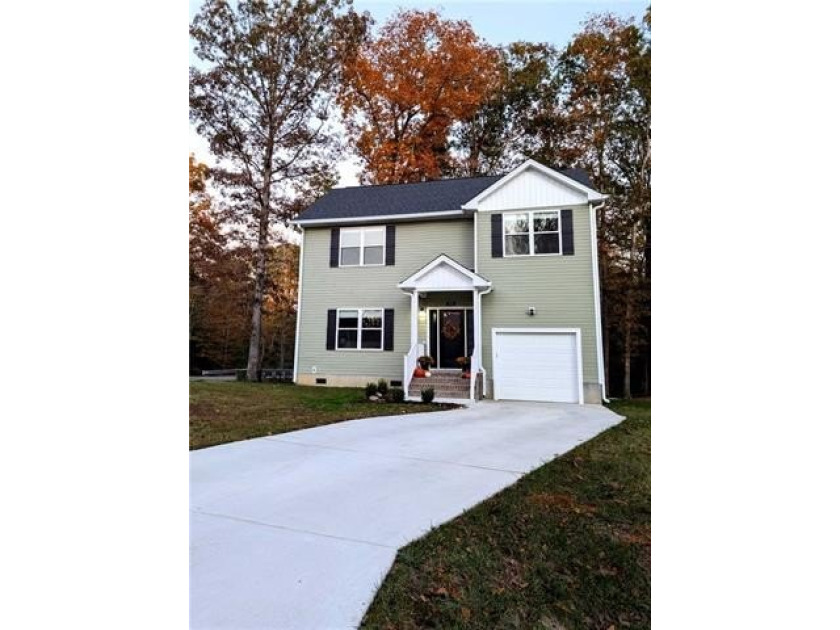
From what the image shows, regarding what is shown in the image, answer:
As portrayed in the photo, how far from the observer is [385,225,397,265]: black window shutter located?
422 inches

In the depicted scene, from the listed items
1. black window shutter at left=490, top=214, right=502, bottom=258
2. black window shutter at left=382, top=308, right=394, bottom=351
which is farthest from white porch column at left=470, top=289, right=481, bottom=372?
black window shutter at left=382, top=308, right=394, bottom=351

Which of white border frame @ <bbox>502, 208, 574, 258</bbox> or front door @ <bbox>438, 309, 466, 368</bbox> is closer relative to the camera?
white border frame @ <bbox>502, 208, 574, 258</bbox>

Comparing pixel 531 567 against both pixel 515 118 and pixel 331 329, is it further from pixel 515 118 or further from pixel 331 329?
pixel 515 118

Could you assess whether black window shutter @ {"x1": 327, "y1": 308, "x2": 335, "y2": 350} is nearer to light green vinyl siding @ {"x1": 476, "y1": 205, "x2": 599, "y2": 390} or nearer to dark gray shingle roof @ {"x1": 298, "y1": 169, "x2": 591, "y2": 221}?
dark gray shingle roof @ {"x1": 298, "y1": 169, "x2": 591, "y2": 221}

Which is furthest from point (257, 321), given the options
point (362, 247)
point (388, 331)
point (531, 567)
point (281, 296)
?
point (531, 567)

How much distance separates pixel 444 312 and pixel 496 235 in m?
2.02

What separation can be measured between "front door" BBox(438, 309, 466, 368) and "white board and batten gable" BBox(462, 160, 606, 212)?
2384 millimetres

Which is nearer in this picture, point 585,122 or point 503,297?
point 503,297
